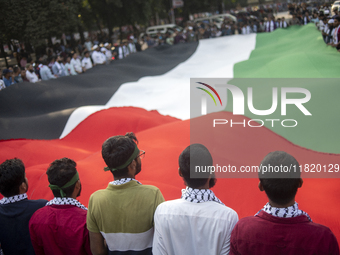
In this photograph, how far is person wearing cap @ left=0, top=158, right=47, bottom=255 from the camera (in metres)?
1.80

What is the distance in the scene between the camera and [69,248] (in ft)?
5.49

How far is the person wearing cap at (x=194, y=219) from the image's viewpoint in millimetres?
1355

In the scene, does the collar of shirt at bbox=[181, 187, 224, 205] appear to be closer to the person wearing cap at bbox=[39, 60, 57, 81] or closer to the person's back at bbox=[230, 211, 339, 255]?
the person's back at bbox=[230, 211, 339, 255]

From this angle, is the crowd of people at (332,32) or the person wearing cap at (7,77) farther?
the person wearing cap at (7,77)

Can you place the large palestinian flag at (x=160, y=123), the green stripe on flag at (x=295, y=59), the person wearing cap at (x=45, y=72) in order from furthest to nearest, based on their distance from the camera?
the person wearing cap at (x=45, y=72)
the green stripe on flag at (x=295, y=59)
the large palestinian flag at (x=160, y=123)

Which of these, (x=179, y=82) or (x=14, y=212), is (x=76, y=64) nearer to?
(x=179, y=82)

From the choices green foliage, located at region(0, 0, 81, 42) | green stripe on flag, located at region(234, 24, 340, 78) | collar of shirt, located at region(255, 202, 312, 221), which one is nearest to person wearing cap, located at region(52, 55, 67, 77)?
green foliage, located at region(0, 0, 81, 42)

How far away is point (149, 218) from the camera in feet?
4.91

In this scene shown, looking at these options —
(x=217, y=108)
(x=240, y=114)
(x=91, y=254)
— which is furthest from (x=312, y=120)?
(x=91, y=254)

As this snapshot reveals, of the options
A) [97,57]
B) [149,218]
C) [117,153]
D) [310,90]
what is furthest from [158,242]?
[97,57]

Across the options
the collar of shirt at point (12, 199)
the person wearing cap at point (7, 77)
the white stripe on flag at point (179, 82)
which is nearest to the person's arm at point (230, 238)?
the collar of shirt at point (12, 199)

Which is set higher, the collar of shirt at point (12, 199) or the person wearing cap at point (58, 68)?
the person wearing cap at point (58, 68)

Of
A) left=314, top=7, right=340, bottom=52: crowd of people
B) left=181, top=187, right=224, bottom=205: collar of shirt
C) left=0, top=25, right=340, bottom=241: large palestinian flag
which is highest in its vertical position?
left=314, top=7, right=340, bottom=52: crowd of people

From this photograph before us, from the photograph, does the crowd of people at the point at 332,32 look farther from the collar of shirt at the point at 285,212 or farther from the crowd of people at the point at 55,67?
the crowd of people at the point at 55,67
